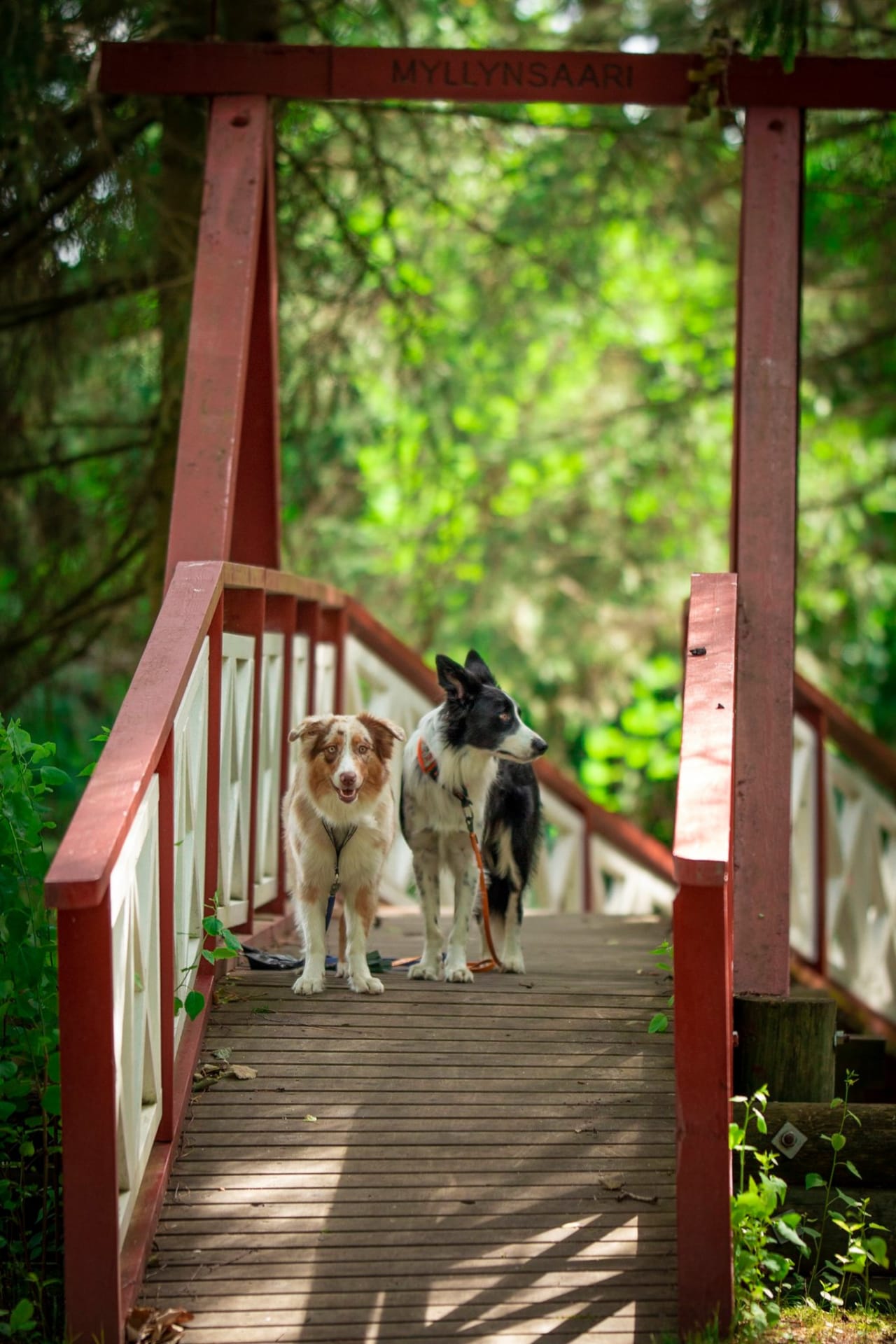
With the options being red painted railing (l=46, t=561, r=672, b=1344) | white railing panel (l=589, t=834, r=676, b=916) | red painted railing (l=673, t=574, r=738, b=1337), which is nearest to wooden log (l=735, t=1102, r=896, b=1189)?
red painted railing (l=673, t=574, r=738, b=1337)

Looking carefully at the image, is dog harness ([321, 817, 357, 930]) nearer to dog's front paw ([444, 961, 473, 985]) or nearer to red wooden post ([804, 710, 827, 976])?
dog's front paw ([444, 961, 473, 985])

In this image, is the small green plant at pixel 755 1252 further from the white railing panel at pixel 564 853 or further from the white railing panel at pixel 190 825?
the white railing panel at pixel 564 853

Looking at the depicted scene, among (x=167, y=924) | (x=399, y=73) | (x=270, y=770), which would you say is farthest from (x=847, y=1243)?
(x=399, y=73)

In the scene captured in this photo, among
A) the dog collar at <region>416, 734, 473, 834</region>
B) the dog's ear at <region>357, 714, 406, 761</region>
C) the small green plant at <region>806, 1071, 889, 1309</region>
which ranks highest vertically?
the dog's ear at <region>357, 714, 406, 761</region>

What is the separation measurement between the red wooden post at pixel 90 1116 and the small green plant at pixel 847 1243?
1.82 m

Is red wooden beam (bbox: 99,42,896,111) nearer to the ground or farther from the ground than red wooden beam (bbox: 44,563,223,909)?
farther from the ground

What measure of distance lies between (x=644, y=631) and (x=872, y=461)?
339 centimetres

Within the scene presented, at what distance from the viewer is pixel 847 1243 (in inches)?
159

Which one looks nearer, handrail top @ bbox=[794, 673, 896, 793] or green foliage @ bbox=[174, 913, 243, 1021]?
green foliage @ bbox=[174, 913, 243, 1021]

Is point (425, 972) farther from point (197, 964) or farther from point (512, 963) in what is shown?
point (197, 964)

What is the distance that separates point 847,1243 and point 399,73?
450cm

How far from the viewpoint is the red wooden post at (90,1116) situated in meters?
2.97

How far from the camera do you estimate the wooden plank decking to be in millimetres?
3283

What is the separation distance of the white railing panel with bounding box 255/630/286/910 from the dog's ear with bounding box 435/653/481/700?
0.71 meters
